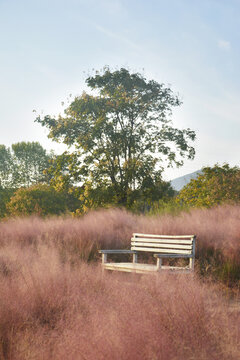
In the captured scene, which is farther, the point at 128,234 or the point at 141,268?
the point at 128,234

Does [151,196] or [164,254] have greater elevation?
[151,196]

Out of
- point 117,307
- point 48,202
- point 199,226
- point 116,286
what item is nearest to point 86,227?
point 199,226

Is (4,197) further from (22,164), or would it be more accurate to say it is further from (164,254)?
(164,254)

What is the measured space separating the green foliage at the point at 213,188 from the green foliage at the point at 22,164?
94.2 feet

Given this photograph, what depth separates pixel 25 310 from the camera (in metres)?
3.98

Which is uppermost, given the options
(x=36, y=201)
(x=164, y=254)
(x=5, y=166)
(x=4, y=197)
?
(x=5, y=166)

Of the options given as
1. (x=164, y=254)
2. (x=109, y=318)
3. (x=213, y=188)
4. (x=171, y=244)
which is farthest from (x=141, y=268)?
(x=213, y=188)

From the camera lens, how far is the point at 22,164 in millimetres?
42125

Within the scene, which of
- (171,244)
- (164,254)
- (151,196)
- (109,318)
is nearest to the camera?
(109,318)

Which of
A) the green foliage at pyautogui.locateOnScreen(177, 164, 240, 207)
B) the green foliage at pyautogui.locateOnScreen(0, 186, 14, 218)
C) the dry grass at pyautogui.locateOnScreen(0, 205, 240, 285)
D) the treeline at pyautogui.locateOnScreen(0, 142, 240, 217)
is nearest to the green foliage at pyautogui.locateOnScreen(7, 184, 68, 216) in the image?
the treeline at pyautogui.locateOnScreen(0, 142, 240, 217)

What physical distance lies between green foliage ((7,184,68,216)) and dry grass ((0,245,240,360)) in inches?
768

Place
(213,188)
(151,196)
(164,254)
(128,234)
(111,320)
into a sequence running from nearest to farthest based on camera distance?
(111,320)
(164,254)
(128,234)
(213,188)
(151,196)

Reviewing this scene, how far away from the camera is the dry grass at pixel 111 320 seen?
2.92m

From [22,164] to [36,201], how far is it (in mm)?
17556
